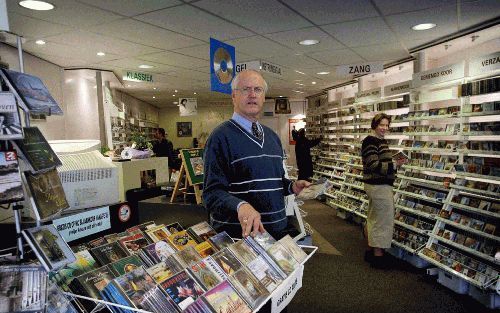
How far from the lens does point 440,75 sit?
4.36 metres

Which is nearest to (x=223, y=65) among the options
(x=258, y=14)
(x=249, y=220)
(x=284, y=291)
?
(x=258, y=14)

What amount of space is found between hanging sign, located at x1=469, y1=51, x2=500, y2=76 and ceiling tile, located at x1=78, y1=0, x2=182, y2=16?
10.9 ft

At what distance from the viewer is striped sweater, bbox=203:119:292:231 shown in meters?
1.80

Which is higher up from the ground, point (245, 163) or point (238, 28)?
point (238, 28)

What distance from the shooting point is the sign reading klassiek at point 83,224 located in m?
1.41

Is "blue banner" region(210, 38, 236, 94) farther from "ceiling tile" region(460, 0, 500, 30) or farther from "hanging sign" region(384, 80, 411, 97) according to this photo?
"hanging sign" region(384, 80, 411, 97)

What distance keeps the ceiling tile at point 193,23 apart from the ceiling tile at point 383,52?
2.29m

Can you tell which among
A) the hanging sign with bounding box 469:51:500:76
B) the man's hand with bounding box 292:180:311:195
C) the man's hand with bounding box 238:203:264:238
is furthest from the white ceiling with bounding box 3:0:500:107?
the man's hand with bounding box 238:203:264:238

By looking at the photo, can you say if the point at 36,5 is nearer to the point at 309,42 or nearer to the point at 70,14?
the point at 70,14

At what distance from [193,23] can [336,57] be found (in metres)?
3.18

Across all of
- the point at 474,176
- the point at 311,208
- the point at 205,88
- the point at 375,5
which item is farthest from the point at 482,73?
the point at 205,88

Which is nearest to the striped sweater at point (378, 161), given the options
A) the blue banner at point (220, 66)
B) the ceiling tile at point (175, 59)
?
the blue banner at point (220, 66)

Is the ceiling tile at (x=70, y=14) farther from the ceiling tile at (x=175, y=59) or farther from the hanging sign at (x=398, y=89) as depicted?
the hanging sign at (x=398, y=89)

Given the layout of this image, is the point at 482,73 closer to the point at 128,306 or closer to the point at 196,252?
the point at 196,252
